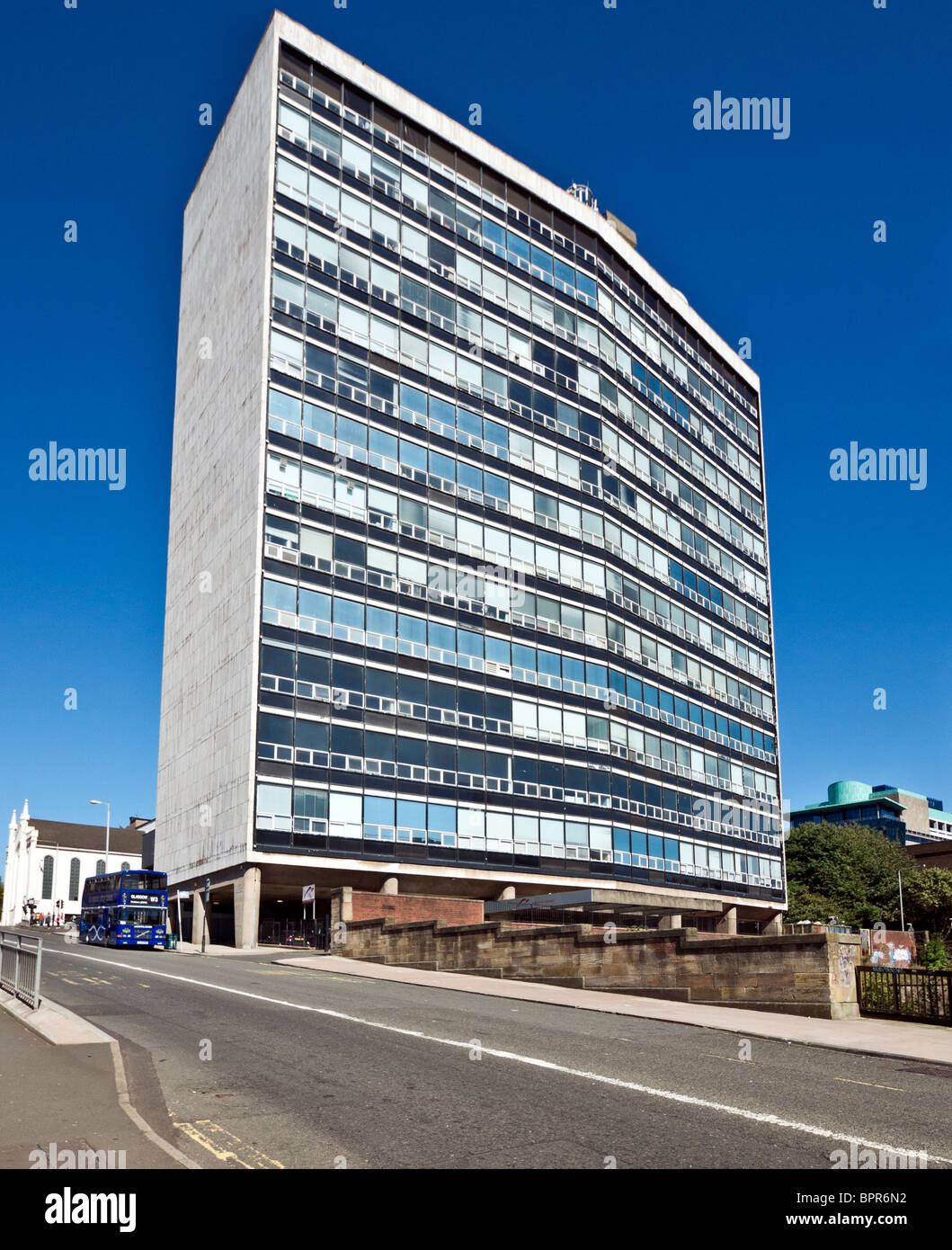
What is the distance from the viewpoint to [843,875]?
9081 cm

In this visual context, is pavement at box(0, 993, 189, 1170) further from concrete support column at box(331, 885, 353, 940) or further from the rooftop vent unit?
the rooftop vent unit

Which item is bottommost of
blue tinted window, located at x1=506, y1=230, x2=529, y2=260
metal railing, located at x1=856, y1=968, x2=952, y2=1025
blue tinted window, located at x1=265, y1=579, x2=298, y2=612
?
metal railing, located at x1=856, y1=968, x2=952, y2=1025

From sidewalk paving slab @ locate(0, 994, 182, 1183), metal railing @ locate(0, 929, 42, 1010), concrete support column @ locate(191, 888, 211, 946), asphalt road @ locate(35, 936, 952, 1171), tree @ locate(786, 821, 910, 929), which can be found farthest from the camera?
tree @ locate(786, 821, 910, 929)

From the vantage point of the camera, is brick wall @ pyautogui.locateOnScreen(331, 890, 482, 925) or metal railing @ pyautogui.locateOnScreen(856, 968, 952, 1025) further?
brick wall @ pyautogui.locateOnScreen(331, 890, 482, 925)

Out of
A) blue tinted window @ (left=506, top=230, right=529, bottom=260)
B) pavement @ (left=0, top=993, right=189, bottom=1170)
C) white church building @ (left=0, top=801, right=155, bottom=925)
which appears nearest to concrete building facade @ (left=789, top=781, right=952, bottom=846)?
white church building @ (left=0, top=801, right=155, bottom=925)

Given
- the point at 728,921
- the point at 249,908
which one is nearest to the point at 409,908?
the point at 249,908

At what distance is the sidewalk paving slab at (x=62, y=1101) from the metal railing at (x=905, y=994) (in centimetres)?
1407

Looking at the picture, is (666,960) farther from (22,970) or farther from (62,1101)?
(62,1101)

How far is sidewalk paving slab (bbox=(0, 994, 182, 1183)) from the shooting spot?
8586mm

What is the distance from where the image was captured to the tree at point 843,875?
3477 inches

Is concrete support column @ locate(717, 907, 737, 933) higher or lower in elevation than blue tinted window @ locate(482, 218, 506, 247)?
lower

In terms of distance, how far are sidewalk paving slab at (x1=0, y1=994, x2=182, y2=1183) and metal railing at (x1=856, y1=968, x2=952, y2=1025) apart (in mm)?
14069

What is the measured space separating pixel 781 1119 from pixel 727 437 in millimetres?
75609

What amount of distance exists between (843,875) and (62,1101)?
88573 millimetres
